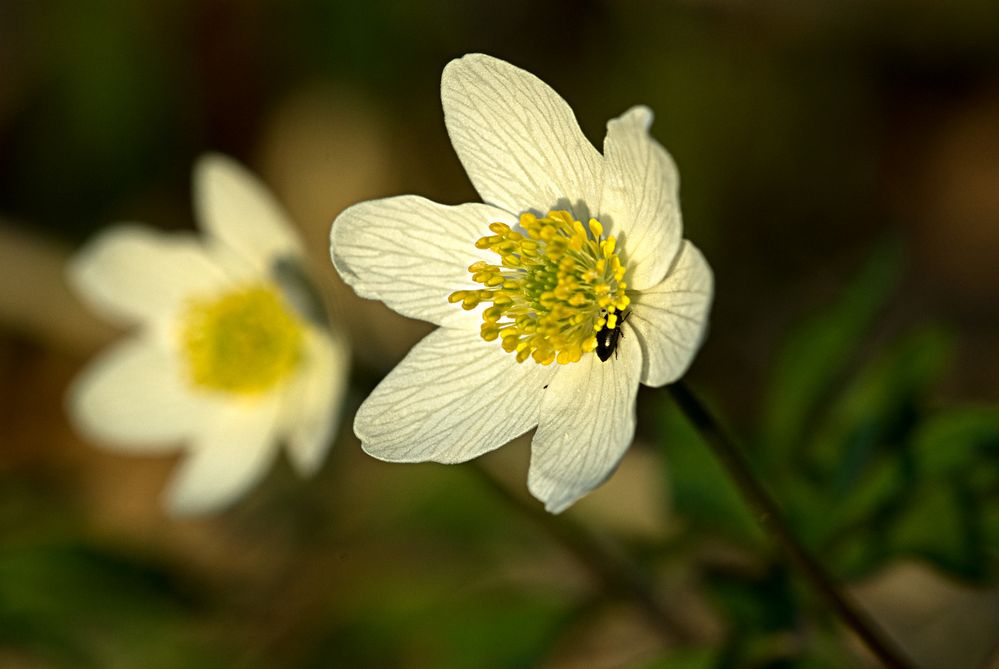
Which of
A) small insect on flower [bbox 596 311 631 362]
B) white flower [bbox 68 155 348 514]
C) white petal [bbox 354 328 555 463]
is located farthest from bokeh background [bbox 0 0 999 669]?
small insect on flower [bbox 596 311 631 362]

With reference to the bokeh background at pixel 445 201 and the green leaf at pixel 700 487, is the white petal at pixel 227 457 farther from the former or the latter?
the green leaf at pixel 700 487

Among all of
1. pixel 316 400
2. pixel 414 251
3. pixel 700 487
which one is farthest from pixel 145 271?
pixel 700 487

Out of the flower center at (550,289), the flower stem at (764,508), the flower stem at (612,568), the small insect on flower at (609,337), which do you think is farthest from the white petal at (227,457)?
the flower stem at (764,508)

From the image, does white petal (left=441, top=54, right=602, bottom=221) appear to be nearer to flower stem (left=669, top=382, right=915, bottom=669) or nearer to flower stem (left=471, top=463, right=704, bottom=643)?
flower stem (left=669, top=382, right=915, bottom=669)

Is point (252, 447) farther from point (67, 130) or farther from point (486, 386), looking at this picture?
point (67, 130)

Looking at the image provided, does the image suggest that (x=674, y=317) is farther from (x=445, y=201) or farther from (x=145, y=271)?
(x=445, y=201)

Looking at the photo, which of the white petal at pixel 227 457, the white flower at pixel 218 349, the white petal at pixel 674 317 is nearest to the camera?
the white petal at pixel 674 317
